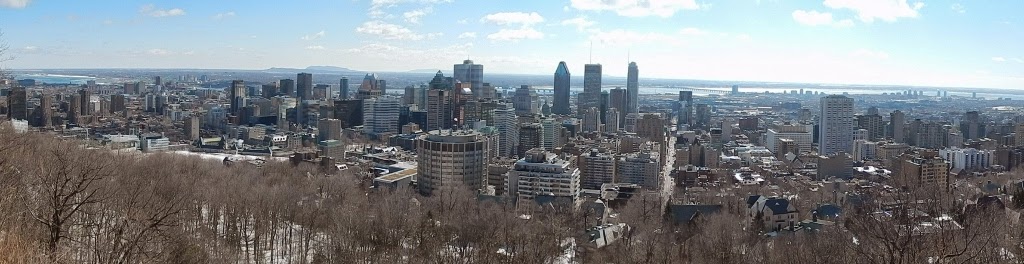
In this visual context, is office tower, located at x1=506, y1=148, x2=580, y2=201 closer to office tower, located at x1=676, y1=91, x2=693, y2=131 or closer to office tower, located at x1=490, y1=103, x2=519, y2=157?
office tower, located at x1=490, y1=103, x2=519, y2=157

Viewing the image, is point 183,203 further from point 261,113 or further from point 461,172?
point 261,113

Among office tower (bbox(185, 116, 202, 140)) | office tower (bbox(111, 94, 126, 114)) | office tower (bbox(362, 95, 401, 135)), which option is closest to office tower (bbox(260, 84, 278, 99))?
office tower (bbox(111, 94, 126, 114))

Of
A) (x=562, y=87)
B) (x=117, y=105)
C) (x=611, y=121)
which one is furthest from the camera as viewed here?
(x=562, y=87)

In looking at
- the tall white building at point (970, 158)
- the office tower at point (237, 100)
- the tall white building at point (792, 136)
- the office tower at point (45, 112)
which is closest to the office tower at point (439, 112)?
the office tower at point (237, 100)

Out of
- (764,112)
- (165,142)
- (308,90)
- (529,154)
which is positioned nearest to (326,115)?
(165,142)

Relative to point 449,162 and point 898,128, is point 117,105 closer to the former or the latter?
point 449,162

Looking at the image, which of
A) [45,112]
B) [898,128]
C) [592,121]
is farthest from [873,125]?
[45,112]
